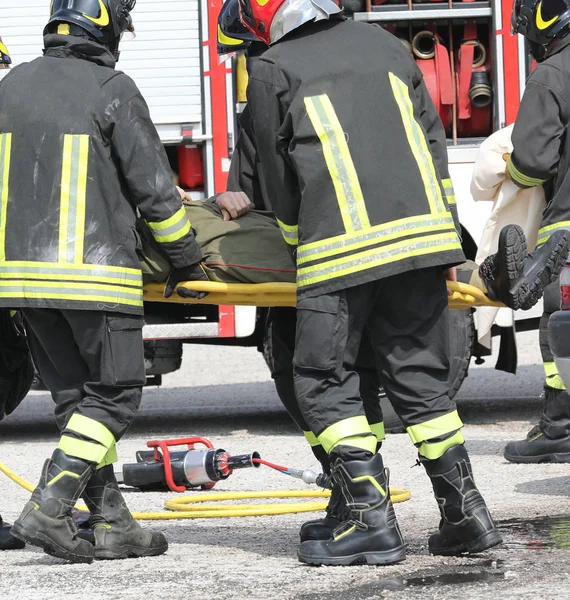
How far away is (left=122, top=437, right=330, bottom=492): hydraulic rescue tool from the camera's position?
5.86 m

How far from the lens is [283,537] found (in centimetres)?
489

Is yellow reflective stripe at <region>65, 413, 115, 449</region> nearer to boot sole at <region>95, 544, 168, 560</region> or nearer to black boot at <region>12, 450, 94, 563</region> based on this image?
black boot at <region>12, 450, 94, 563</region>

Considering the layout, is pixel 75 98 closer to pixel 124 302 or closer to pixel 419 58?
pixel 124 302

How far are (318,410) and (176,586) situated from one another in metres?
0.74

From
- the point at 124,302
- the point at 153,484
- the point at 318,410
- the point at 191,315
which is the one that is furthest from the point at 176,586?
the point at 191,315

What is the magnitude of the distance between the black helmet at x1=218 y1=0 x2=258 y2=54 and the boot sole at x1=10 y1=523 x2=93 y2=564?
247cm

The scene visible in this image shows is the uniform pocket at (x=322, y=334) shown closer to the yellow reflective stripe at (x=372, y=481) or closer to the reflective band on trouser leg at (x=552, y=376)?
the yellow reflective stripe at (x=372, y=481)

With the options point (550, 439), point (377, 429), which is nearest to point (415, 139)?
point (377, 429)

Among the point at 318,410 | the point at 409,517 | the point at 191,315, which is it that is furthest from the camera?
the point at 191,315

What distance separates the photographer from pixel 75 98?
442 centimetres

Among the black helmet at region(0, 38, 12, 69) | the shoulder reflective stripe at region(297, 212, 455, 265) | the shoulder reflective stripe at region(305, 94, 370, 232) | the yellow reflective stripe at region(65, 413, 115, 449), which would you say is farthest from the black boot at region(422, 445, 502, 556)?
the black helmet at region(0, 38, 12, 69)

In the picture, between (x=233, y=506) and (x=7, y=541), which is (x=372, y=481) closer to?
(x=233, y=506)

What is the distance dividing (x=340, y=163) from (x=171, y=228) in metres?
0.70

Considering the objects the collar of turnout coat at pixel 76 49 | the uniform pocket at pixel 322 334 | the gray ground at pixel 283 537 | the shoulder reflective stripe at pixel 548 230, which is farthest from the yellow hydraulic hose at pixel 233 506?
the collar of turnout coat at pixel 76 49
